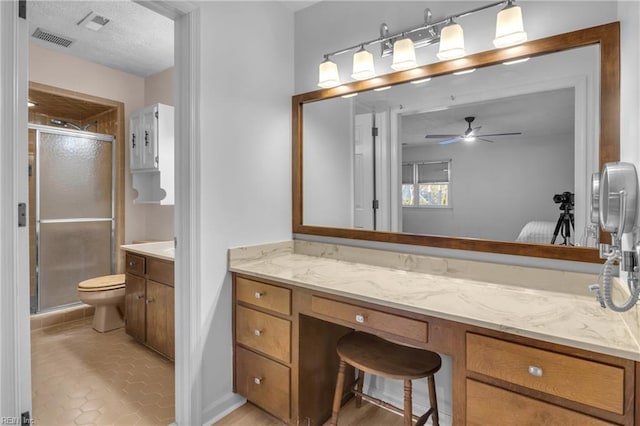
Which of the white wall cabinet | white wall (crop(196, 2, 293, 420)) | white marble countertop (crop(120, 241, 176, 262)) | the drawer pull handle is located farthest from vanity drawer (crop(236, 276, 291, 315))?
the white wall cabinet

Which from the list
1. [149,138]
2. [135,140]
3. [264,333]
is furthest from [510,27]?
[135,140]

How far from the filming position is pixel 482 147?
1.58m

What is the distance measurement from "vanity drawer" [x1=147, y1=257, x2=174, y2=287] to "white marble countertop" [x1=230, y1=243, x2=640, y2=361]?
0.66 metres

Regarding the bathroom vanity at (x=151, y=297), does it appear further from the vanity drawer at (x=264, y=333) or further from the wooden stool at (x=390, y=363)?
the wooden stool at (x=390, y=363)

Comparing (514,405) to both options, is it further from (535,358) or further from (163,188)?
(163,188)

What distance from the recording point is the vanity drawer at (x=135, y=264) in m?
2.55

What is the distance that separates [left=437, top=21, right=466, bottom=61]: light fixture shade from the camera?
1540mm

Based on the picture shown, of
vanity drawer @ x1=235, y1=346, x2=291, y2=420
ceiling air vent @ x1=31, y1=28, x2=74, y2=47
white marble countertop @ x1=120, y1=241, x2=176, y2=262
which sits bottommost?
vanity drawer @ x1=235, y1=346, x2=291, y2=420

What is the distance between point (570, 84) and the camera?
4.55 ft

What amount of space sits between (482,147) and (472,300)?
2.39ft

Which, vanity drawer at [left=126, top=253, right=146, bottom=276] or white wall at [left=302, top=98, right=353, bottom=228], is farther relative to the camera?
vanity drawer at [left=126, top=253, right=146, bottom=276]

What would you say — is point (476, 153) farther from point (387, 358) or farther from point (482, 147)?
point (387, 358)

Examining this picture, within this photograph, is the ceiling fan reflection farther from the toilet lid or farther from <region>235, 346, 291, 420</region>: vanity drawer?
the toilet lid

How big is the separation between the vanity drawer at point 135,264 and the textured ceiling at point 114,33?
69.3 inches
